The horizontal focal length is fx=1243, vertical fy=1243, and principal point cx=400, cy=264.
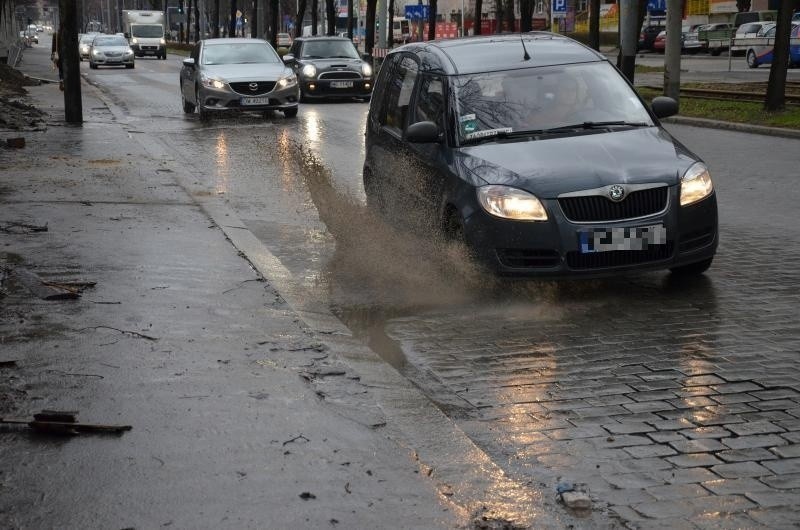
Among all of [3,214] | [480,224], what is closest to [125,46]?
[3,214]

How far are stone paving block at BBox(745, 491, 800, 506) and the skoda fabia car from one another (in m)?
3.28

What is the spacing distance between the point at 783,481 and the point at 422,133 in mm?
4638

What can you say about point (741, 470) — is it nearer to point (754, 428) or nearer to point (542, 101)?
point (754, 428)

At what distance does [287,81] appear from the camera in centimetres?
2519

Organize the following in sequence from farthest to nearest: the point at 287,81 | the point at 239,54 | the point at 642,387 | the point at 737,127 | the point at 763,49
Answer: the point at 763,49
the point at 239,54
the point at 287,81
the point at 737,127
the point at 642,387

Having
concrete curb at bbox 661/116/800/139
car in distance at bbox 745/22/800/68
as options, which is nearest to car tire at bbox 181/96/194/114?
concrete curb at bbox 661/116/800/139

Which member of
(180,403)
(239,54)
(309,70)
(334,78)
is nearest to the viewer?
A: (180,403)

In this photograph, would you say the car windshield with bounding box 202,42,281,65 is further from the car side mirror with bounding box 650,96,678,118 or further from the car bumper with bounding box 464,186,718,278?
the car bumper with bounding box 464,186,718,278

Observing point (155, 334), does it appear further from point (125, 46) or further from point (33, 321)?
point (125, 46)

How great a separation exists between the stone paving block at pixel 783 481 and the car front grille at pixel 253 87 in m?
21.1

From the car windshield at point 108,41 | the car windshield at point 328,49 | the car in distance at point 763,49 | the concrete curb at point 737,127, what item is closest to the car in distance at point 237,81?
the car windshield at point 328,49

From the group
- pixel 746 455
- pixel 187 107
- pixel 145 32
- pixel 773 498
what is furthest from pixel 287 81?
pixel 145 32

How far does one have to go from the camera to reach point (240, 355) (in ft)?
20.6

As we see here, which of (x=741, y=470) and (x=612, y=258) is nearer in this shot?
(x=741, y=470)
